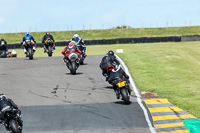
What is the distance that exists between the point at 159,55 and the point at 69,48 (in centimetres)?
1012

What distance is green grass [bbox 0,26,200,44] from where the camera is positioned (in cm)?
7238

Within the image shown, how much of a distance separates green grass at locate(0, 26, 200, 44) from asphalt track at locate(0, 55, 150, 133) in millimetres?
48571

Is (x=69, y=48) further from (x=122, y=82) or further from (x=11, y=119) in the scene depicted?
(x=11, y=119)

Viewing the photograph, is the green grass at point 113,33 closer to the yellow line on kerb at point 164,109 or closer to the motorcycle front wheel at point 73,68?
the motorcycle front wheel at point 73,68

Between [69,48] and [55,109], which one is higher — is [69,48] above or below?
above

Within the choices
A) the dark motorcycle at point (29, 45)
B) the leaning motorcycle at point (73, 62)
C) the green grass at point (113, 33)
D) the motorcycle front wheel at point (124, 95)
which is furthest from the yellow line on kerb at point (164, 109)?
the green grass at point (113, 33)

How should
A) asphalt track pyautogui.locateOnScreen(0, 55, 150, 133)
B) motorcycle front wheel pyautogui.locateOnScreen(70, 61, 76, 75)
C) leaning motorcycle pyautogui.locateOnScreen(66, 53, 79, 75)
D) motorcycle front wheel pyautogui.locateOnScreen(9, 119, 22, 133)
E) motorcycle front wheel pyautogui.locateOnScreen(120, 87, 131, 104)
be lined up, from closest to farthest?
motorcycle front wheel pyautogui.locateOnScreen(9, 119, 22, 133) → asphalt track pyautogui.locateOnScreen(0, 55, 150, 133) → motorcycle front wheel pyautogui.locateOnScreen(120, 87, 131, 104) → leaning motorcycle pyautogui.locateOnScreen(66, 53, 79, 75) → motorcycle front wheel pyautogui.locateOnScreen(70, 61, 76, 75)

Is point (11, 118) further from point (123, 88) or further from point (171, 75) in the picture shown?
point (171, 75)

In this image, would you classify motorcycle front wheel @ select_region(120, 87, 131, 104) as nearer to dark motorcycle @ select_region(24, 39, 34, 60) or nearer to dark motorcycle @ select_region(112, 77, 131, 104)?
dark motorcycle @ select_region(112, 77, 131, 104)

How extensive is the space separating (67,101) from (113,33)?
59.8 meters

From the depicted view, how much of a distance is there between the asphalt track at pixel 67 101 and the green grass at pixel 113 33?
4857 cm

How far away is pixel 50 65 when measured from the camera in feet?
82.4

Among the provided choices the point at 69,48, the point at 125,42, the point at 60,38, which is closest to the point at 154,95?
the point at 69,48

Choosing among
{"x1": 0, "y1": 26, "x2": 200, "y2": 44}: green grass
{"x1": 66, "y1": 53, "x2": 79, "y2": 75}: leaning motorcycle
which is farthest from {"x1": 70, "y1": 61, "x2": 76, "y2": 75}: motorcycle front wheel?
{"x1": 0, "y1": 26, "x2": 200, "y2": 44}: green grass
